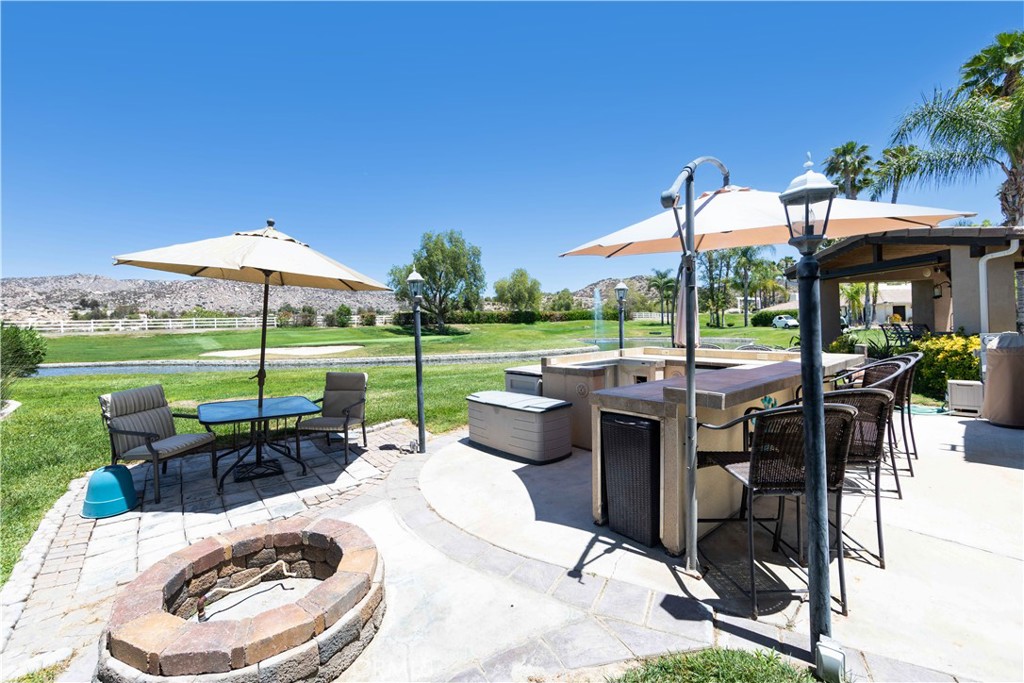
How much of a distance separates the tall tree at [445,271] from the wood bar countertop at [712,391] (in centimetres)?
3088

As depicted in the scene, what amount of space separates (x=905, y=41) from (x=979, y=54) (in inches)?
325

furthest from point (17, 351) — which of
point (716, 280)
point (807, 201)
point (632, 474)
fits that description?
point (716, 280)

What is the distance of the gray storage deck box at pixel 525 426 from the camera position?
447 centimetres

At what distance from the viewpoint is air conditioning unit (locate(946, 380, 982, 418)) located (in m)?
5.77

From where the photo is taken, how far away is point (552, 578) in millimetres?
2430

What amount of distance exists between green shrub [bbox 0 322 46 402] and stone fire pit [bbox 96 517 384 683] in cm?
1044

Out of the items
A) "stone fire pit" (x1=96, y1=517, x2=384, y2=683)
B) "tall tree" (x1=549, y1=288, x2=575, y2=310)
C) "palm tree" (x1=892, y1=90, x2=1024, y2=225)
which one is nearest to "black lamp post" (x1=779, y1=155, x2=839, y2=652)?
"stone fire pit" (x1=96, y1=517, x2=384, y2=683)

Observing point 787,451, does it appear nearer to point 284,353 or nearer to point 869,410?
point 869,410

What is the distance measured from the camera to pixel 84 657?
194 cm

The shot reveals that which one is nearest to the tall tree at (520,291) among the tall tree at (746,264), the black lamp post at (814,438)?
the tall tree at (746,264)

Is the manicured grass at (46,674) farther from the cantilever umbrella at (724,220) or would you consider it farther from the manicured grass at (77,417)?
the cantilever umbrella at (724,220)

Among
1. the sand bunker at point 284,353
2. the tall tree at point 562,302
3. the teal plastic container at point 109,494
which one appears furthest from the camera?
the tall tree at point 562,302

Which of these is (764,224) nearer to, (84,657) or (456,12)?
(84,657)

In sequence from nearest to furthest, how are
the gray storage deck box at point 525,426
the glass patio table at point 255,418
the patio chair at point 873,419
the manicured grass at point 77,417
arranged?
the patio chair at point 873,419 < the manicured grass at point 77,417 < the glass patio table at point 255,418 < the gray storage deck box at point 525,426
